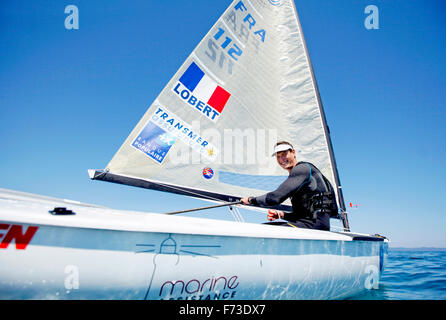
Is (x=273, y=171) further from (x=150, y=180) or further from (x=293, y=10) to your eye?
(x=293, y=10)

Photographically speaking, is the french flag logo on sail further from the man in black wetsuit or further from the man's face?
the man in black wetsuit

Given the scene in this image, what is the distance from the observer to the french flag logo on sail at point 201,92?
4.11 meters

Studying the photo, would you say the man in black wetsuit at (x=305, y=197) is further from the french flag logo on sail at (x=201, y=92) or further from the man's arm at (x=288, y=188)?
the french flag logo on sail at (x=201, y=92)

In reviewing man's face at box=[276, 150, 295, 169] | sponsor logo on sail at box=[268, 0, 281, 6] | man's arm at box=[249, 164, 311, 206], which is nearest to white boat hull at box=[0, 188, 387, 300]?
man's arm at box=[249, 164, 311, 206]

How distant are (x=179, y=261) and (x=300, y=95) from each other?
366cm

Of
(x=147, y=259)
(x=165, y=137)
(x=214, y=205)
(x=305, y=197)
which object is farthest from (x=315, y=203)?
(x=165, y=137)

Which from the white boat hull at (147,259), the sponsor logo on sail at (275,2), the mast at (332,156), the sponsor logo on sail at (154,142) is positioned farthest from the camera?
the sponsor logo on sail at (275,2)

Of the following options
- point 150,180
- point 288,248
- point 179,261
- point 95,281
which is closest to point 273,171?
point 150,180

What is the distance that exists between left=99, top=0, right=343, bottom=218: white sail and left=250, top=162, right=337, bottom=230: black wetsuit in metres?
1.29

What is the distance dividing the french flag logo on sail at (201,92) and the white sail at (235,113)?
0.02 meters

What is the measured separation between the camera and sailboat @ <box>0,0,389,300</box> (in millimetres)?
1430

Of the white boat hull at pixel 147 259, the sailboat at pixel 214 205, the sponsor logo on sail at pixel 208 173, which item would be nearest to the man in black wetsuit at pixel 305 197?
the sailboat at pixel 214 205

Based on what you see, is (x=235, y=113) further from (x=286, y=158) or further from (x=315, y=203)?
(x=315, y=203)

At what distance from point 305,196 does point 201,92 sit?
91.7 inches
